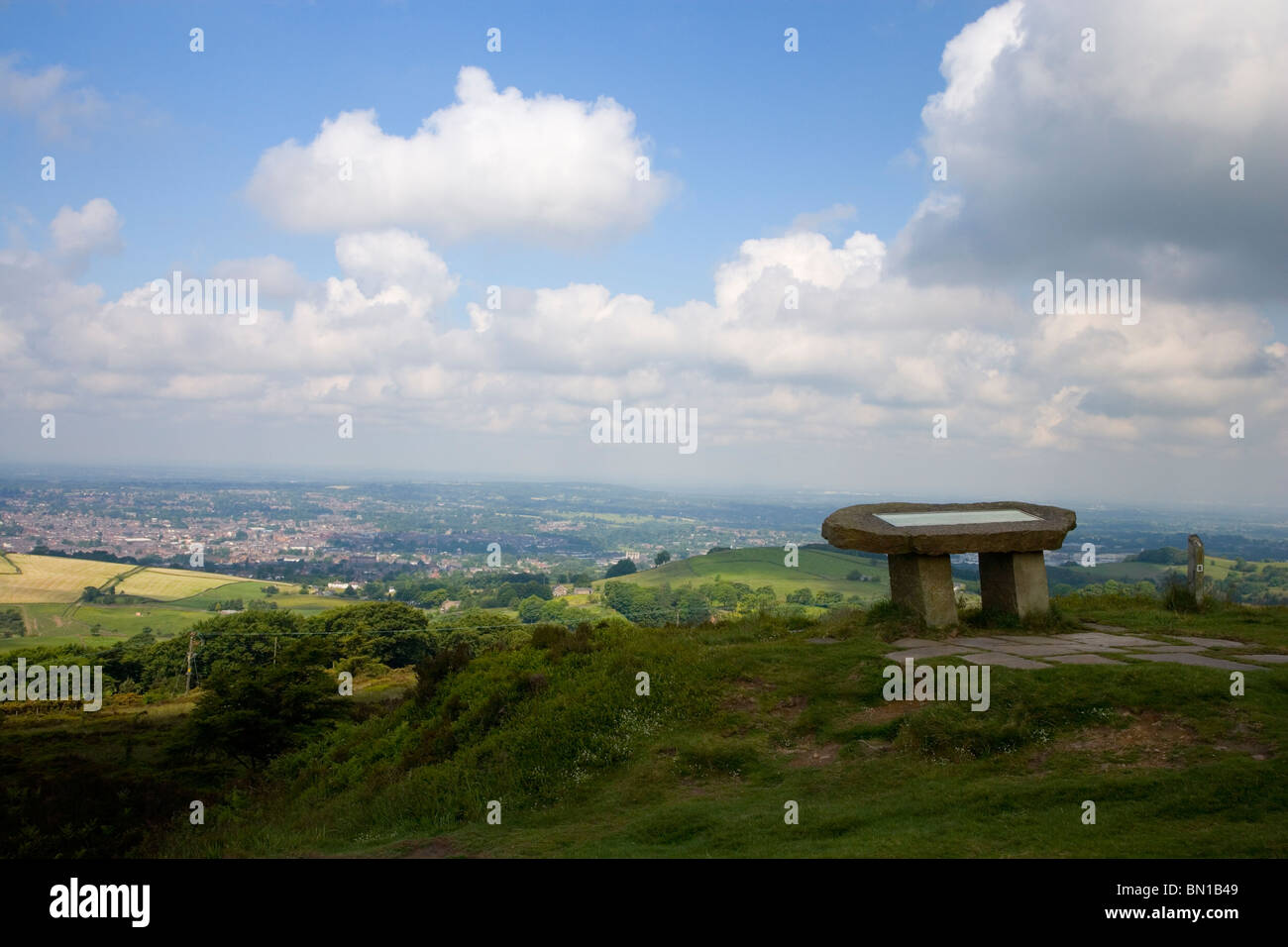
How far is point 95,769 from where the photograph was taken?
1091 cm

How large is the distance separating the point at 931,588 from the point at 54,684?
21936mm

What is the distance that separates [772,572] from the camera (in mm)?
49031

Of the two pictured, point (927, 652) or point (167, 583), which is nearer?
point (927, 652)

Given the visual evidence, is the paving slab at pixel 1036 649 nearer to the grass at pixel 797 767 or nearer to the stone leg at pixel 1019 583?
the grass at pixel 797 767

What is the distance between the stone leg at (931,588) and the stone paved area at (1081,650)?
1.76 feet

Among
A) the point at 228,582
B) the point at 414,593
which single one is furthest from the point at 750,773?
the point at 228,582

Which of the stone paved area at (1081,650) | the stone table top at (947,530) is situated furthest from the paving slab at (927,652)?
the stone table top at (947,530)

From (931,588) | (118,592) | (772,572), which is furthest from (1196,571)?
(118,592)

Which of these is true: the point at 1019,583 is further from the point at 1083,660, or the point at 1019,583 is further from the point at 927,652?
the point at 927,652

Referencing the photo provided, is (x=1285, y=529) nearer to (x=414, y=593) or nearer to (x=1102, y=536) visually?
(x=1102, y=536)

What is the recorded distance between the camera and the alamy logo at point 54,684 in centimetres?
1930
